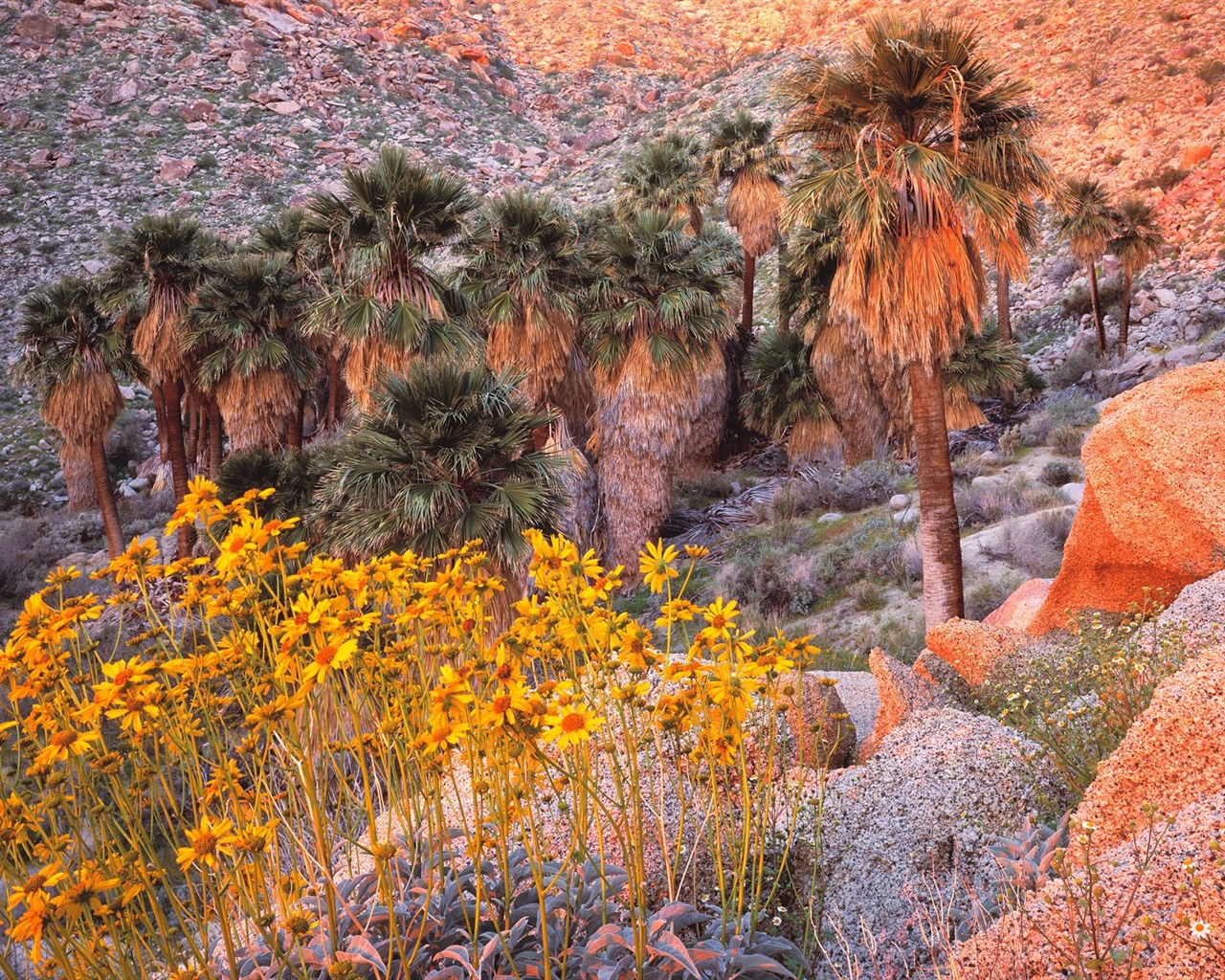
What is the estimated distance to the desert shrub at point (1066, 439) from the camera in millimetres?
18234

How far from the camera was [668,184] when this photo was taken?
25.0 m

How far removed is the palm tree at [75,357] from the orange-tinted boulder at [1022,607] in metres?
19.5

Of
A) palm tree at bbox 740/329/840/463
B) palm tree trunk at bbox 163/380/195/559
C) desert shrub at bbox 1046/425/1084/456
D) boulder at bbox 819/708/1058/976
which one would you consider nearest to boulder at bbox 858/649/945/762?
boulder at bbox 819/708/1058/976

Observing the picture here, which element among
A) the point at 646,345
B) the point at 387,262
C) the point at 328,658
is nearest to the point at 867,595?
the point at 646,345

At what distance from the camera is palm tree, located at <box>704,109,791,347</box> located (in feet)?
81.6

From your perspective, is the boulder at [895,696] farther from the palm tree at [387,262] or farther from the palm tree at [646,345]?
the palm tree at [646,345]

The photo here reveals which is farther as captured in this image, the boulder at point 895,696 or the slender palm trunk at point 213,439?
the slender palm trunk at point 213,439

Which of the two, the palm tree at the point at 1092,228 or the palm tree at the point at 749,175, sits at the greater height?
the palm tree at the point at 749,175

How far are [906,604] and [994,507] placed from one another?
4.19m

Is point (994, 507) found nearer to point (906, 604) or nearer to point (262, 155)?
point (906, 604)

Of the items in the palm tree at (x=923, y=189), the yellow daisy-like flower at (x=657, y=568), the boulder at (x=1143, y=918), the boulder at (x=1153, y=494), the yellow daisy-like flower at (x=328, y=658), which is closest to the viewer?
the boulder at (x=1143, y=918)

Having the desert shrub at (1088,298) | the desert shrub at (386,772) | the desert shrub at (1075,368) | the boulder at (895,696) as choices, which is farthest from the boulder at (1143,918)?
the desert shrub at (1088,298)

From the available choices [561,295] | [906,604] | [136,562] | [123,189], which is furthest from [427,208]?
[123,189]

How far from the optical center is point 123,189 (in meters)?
39.2
